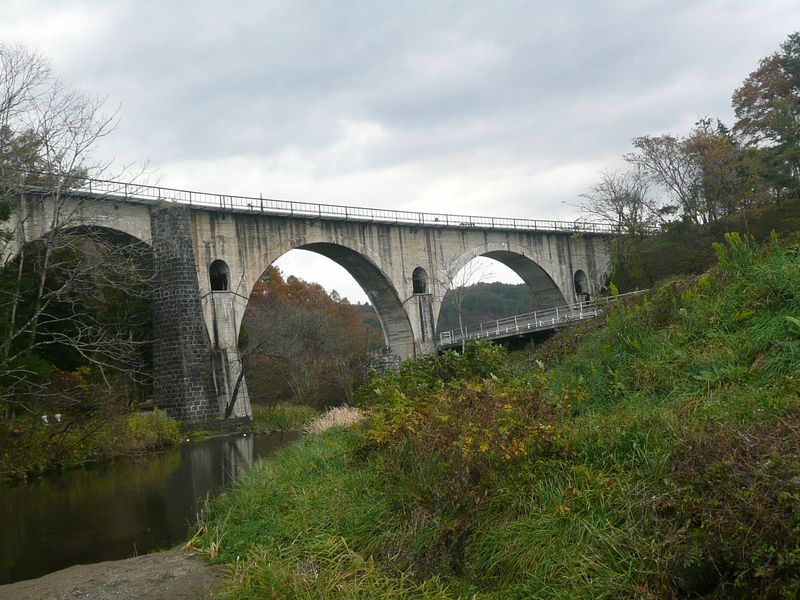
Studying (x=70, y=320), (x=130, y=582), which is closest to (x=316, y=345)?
(x=70, y=320)

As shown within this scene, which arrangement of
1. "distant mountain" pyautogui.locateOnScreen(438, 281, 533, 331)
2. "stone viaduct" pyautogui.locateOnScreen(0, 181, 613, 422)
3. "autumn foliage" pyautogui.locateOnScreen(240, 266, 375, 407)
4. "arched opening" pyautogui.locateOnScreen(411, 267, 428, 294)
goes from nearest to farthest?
1. "stone viaduct" pyautogui.locateOnScreen(0, 181, 613, 422)
2. "autumn foliage" pyautogui.locateOnScreen(240, 266, 375, 407)
3. "arched opening" pyautogui.locateOnScreen(411, 267, 428, 294)
4. "distant mountain" pyautogui.locateOnScreen(438, 281, 533, 331)

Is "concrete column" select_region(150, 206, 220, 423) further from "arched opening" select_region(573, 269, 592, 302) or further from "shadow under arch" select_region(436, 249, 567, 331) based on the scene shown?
"arched opening" select_region(573, 269, 592, 302)

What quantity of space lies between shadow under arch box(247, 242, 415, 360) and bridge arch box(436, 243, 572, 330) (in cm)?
275

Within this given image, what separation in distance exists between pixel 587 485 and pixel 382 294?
104 feet

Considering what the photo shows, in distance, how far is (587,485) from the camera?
4.68 meters

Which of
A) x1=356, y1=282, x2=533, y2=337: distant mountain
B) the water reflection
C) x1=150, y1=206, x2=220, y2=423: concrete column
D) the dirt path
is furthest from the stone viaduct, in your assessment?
x1=356, y1=282, x2=533, y2=337: distant mountain

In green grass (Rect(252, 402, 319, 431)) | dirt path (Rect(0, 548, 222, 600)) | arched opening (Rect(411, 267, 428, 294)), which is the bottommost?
green grass (Rect(252, 402, 319, 431))

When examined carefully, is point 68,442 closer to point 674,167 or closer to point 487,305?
point 674,167

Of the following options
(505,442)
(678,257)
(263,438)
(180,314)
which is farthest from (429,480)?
(678,257)

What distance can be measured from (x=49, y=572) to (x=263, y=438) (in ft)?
49.2

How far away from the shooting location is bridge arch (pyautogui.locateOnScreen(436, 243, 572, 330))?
38781 millimetres

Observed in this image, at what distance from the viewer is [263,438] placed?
2202cm

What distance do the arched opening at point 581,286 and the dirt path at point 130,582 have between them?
4007cm

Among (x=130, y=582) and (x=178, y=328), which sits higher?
(x=178, y=328)
